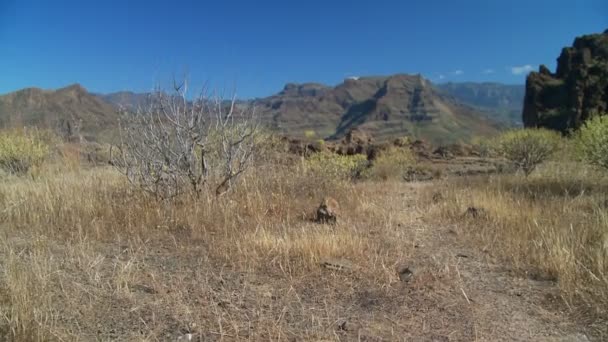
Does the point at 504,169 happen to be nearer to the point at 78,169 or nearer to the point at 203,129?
the point at 203,129

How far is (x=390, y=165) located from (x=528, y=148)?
4.00 metres

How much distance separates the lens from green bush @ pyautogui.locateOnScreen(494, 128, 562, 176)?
12672mm

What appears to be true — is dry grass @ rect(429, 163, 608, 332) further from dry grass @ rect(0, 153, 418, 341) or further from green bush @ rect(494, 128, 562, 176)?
green bush @ rect(494, 128, 562, 176)

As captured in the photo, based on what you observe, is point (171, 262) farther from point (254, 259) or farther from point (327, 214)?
point (327, 214)

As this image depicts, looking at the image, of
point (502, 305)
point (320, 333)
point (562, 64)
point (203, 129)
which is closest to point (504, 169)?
point (203, 129)

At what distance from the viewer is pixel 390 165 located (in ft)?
47.1

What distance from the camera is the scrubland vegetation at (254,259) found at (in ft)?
8.78

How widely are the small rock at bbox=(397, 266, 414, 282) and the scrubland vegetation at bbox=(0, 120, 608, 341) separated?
5 cm

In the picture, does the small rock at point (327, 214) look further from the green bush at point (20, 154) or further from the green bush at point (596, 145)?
the green bush at point (20, 154)

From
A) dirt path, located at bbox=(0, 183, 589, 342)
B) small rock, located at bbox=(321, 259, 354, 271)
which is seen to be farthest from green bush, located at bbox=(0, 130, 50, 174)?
small rock, located at bbox=(321, 259, 354, 271)

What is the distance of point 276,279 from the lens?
11.5 ft

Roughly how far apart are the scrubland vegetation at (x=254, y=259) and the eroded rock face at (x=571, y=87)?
119 feet

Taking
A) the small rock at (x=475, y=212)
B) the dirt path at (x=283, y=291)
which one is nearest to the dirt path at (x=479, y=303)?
the dirt path at (x=283, y=291)

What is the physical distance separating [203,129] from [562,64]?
5091 centimetres
